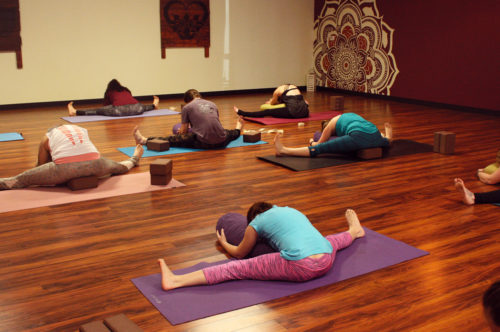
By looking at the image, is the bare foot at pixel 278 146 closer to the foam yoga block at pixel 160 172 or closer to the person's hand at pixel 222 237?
the foam yoga block at pixel 160 172

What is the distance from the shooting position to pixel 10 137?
5.86 m

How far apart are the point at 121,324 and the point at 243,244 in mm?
793

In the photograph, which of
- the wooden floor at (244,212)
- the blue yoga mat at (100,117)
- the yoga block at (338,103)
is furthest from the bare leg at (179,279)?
the yoga block at (338,103)

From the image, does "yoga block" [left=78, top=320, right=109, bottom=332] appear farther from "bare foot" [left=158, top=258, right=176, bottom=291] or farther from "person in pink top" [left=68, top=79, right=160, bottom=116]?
"person in pink top" [left=68, top=79, right=160, bottom=116]

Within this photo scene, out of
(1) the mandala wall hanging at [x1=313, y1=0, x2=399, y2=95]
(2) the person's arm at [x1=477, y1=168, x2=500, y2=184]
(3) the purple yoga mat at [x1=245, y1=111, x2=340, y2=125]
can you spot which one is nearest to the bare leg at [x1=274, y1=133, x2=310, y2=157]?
(2) the person's arm at [x1=477, y1=168, x2=500, y2=184]

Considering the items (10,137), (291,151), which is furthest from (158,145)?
(10,137)

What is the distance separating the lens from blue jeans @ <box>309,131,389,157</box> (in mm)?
4703

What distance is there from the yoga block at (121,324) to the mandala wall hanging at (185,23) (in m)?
7.32

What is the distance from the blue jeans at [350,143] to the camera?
15.4 feet

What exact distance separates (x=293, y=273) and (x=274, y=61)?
789 cm

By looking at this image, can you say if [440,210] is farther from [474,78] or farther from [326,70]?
[326,70]

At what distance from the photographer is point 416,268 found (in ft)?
8.71

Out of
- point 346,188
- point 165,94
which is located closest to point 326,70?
point 165,94

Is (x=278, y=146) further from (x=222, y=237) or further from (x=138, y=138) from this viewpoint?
(x=222, y=237)
